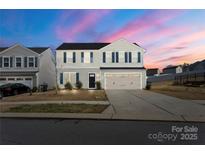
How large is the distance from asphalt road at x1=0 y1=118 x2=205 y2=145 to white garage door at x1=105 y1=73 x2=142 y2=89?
89 centimetres

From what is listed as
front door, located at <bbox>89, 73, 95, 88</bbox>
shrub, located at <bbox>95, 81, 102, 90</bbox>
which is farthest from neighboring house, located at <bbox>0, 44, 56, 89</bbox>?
shrub, located at <bbox>95, 81, 102, 90</bbox>

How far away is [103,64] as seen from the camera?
912cm

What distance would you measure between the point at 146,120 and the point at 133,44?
5.26 feet

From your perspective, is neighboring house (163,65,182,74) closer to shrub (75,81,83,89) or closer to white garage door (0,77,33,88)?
shrub (75,81,83,89)

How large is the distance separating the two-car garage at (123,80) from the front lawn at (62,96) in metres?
0.34

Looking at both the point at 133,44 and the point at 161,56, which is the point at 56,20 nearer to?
the point at 133,44

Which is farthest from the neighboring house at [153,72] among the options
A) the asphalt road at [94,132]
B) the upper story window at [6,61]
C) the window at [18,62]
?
the upper story window at [6,61]

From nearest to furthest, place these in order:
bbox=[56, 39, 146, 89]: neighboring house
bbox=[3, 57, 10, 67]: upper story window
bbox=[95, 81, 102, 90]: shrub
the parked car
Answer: bbox=[3, 57, 10, 67]: upper story window, bbox=[56, 39, 146, 89]: neighboring house, the parked car, bbox=[95, 81, 102, 90]: shrub

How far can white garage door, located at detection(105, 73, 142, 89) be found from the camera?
29.7ft

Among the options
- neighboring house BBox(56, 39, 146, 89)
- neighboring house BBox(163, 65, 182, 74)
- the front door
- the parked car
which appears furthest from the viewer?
the front door

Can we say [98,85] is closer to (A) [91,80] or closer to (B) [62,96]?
(A) [91,80]

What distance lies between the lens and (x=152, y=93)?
880cm

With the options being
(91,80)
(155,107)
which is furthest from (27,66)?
(155,107)

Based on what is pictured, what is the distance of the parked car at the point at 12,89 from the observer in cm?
847
